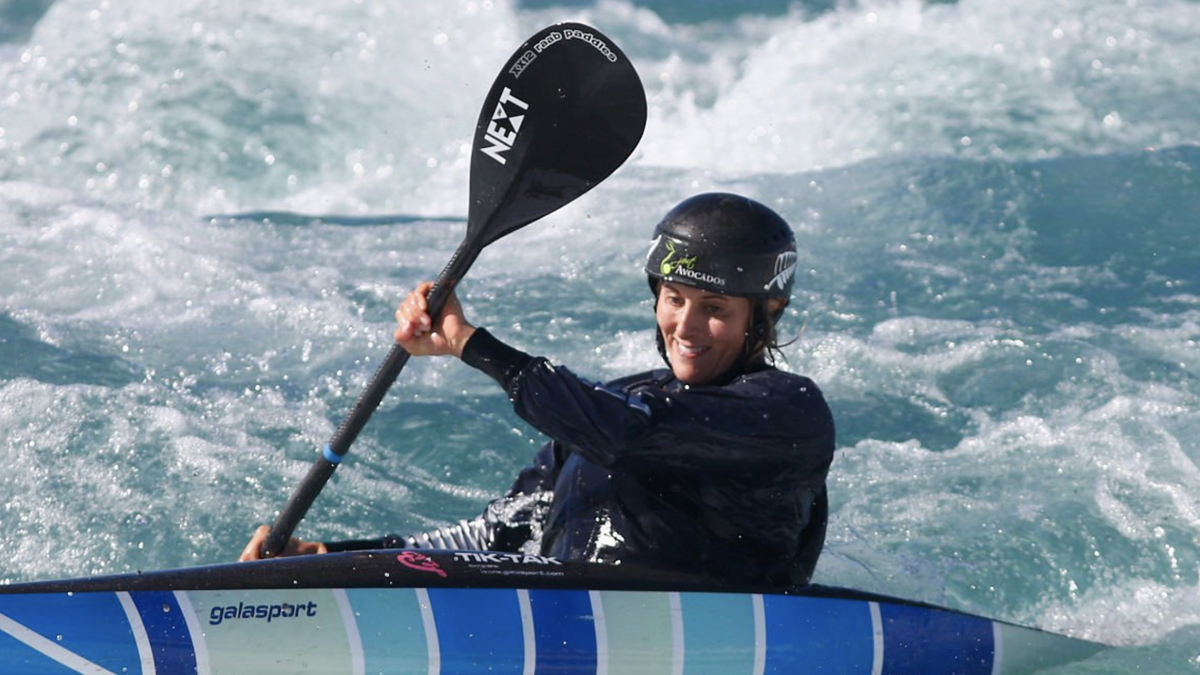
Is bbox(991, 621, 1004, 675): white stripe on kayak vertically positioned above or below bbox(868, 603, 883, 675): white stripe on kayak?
below

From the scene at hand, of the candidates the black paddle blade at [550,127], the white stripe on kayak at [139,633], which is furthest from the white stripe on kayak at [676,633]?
the white stripe on kayak at [139,633]

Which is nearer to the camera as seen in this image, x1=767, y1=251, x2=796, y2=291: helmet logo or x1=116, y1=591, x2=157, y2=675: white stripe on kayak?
x1=116, y1=591, x2=157, y2=675: white stripe on kayak

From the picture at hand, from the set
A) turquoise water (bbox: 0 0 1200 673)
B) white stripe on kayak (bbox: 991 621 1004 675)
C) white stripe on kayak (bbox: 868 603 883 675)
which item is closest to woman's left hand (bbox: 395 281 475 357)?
white stripe on kayak (bbox: 868 603 883 675)

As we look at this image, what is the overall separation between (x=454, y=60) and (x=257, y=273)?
11.1ft

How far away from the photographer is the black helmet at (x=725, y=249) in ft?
11.3

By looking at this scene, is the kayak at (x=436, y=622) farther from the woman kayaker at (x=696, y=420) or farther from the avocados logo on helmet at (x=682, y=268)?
the avocados logo on helmet at (x=682, y=268)

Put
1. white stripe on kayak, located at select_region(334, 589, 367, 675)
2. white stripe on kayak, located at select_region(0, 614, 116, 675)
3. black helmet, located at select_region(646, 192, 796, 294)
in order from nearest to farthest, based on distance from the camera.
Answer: white stripe on kayak, located at select_region(0, 614, 116, 675), white stripe on kayak, located at select_region(334, 589, 367, 675), black helmet, located at select_region(646, 192, 796, 294)

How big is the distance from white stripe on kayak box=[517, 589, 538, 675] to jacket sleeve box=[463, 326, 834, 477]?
337 mm

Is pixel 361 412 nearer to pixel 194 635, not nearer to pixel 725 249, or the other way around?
pixel 194 635

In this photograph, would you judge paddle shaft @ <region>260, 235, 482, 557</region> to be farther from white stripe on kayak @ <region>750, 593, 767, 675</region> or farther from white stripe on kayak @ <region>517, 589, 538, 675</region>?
white stripe on kayak @ <region>750, 593, 767, 675</region>

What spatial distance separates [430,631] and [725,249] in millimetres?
1006

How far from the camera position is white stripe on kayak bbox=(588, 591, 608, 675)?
132 inches

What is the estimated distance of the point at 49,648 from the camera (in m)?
2.95

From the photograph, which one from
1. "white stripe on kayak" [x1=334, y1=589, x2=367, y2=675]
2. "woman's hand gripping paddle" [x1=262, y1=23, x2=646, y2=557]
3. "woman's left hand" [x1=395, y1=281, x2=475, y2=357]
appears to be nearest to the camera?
"white stripe on kayak" [x1=334, y1=589, x2=367, y2=675]
